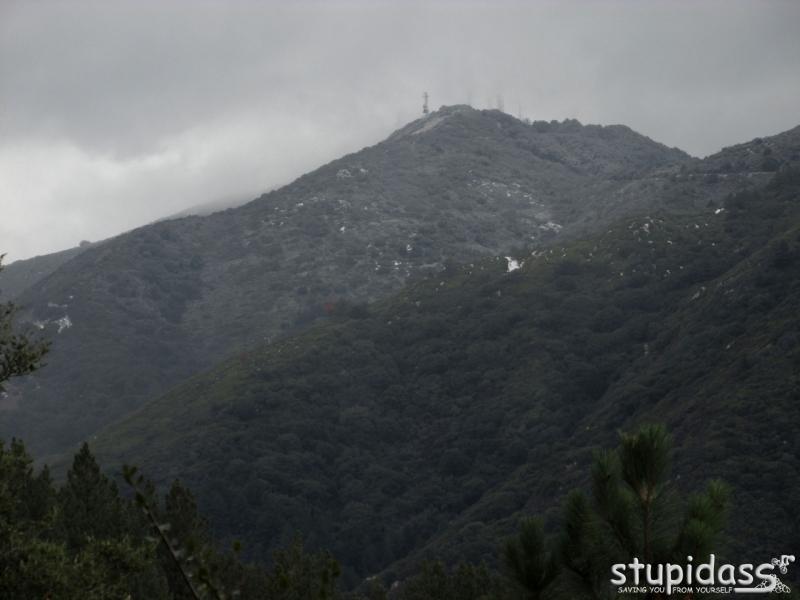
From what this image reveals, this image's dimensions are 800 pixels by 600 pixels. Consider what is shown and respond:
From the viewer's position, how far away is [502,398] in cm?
10250

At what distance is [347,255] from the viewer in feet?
625

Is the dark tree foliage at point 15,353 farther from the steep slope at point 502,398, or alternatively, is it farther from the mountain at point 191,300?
the mountain at point 191,300

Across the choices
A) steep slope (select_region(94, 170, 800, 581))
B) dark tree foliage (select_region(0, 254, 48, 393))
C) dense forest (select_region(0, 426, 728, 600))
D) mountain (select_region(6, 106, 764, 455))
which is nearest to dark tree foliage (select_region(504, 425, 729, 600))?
dense forest (select_region(0, 426, 728, 600))

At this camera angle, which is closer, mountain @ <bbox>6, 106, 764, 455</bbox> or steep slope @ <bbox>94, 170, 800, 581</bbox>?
steep slope @ <bbox>94, 170, 800, 581</bbox>

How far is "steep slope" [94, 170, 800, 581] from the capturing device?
69.8 metres

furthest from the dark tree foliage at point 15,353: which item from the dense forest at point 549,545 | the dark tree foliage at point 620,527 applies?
the dark tree foliage at point 620,527

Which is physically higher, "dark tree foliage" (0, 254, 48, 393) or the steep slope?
"dark tree foliage" (0, 254, 48, 393)

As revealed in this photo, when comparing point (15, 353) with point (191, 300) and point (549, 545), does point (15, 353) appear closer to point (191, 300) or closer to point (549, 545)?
point (549, 545)

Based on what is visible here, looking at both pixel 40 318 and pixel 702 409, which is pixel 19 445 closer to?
pixel 702 409

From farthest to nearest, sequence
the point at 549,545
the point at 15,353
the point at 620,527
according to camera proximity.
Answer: the point at 15,353 < the point at 549,545 < the point at 620,527

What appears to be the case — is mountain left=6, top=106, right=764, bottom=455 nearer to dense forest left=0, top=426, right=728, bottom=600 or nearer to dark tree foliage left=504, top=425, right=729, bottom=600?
dense forest left=0, top=426, right=728, bottom=600

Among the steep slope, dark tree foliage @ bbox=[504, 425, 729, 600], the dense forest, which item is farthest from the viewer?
the steep slope

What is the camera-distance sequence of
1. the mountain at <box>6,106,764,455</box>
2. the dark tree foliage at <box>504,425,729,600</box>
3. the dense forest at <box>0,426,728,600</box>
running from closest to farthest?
1. the dense forest at <box>0,426,728,600</box>
2. the dark tree foliage at <box>504,425,729,600</box>
3. the mountain at <box>6,106,764,455</box>

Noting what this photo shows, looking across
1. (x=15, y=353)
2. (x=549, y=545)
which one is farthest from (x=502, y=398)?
(x=549, y=545)
